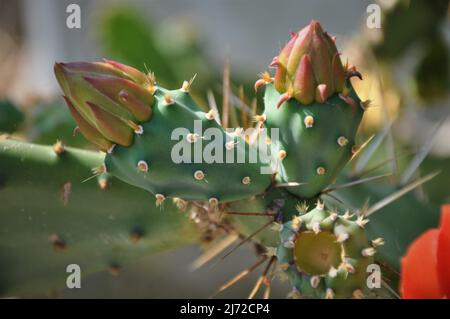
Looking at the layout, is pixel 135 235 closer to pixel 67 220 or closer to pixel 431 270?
pixel 67 220

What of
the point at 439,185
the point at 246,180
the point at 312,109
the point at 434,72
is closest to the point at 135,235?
the point at 246,180

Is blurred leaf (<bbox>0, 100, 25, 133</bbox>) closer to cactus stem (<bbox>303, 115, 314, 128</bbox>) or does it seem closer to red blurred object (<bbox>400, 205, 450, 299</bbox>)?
cactus stem (<bbox>303, 115, 314, 128</bbox>)

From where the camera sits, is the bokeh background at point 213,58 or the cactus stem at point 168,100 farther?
the bokeh background at point 213,58

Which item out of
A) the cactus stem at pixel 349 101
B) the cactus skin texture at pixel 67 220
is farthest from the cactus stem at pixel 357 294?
the cactus skin texture at pixel 67 220

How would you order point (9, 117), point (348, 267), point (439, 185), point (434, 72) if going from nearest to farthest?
point (348, 267), point (9, 117), point (439, 185), point (434, 72)

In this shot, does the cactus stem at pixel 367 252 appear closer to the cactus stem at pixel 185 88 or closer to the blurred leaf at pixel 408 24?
the cactus stem at pixel 185 88
